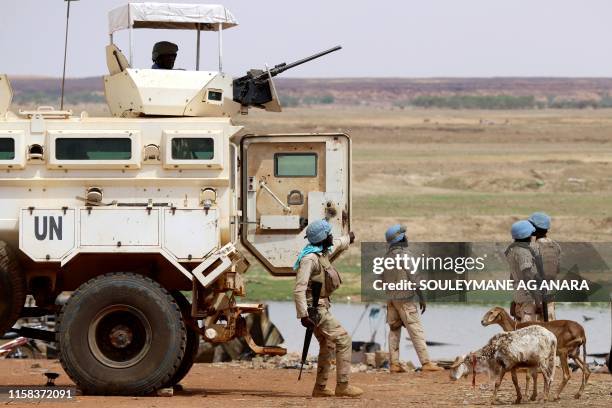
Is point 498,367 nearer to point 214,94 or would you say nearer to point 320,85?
point 214,94

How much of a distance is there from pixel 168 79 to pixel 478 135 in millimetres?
62607

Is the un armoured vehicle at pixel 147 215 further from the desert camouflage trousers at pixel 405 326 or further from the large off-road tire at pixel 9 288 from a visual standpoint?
the desert camouflage trousers at pixel 405 326

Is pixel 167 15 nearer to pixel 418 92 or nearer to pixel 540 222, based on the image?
pixel 540 222

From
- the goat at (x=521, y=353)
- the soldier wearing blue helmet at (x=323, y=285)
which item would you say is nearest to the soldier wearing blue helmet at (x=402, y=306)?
the soldier wearing blue helmet at (x=323, y=285)

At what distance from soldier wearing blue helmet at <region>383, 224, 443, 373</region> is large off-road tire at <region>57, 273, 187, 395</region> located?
13.0 feet

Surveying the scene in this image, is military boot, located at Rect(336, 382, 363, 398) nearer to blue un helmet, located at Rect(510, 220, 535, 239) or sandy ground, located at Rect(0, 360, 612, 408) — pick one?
sandy ground, located at Rect(0, 360, 612, 408)

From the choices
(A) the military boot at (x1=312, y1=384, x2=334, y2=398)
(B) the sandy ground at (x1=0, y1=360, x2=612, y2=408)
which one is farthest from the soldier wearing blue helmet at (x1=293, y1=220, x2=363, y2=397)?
(B) the sandy ground at (x1=0, y1=360, x2=612, y2=408)

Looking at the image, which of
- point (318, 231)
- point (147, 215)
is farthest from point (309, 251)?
point (147, 215)

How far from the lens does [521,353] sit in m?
15.9

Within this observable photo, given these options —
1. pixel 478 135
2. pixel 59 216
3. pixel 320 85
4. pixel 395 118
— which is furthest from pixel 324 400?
pixel 320 85

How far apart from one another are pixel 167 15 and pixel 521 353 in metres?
4.88

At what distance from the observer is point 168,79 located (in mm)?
17391

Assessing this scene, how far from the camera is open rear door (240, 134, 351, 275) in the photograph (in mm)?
17297

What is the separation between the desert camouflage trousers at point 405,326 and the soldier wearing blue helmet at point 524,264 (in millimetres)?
1589
